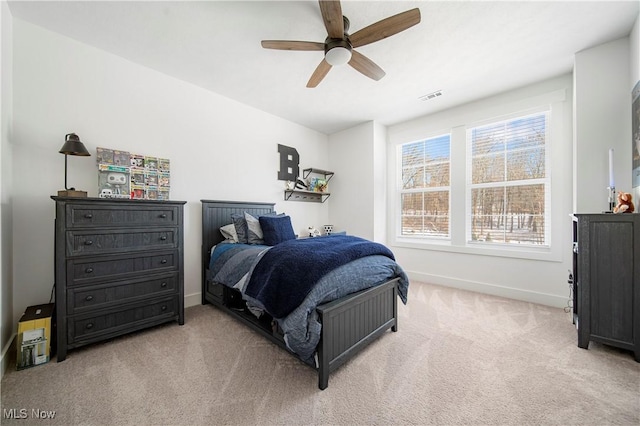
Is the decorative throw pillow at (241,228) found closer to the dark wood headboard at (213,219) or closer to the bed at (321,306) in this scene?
the bed at (321,306)

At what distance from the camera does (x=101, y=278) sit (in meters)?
1.96

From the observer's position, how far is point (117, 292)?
2043 mm

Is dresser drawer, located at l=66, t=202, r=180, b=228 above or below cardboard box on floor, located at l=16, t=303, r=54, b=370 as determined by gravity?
above

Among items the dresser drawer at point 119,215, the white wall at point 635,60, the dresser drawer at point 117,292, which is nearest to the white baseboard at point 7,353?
the dresser drawer at point 117,292

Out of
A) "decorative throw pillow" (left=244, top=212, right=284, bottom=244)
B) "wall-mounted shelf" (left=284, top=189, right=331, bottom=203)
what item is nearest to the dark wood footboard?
"decorative throw pillow" (left=244, top=212, right=284, bottom=244)

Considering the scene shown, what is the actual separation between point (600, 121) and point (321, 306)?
3.28 metres

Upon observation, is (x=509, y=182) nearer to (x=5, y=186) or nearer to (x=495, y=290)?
(x=495, y=290)

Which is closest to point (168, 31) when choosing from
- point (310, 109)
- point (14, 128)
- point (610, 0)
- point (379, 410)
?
point (14, 128)

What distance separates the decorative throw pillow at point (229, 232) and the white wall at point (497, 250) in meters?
2.76

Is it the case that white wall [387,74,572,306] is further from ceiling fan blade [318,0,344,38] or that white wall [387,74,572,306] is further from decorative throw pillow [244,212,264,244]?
ceiling fan blade [318,0,344,38]

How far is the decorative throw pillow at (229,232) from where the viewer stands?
2.95 metres

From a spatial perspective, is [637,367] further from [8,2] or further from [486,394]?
[8,2]

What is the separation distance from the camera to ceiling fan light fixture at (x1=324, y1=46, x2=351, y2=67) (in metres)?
1.91

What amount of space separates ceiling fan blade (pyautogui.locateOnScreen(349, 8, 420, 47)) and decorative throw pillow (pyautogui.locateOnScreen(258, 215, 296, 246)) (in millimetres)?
1964
